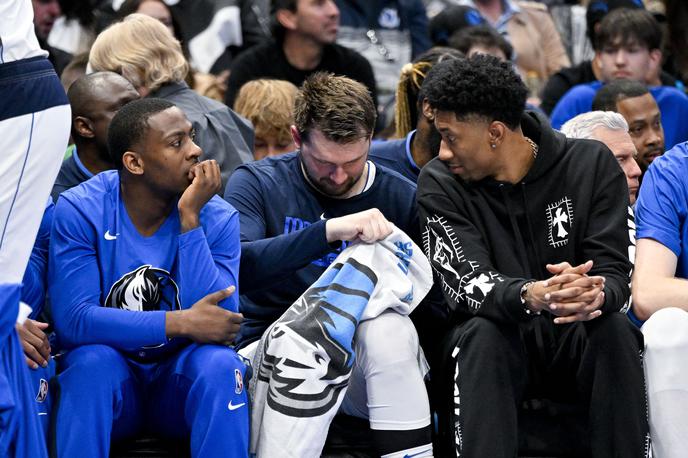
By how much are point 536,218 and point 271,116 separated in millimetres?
1727

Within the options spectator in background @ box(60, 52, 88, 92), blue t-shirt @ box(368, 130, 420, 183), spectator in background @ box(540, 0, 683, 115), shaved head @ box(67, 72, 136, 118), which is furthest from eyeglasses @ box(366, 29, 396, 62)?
shaved head @ box(67, 72, 136, 118)

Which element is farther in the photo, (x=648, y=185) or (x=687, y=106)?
(x=687, y=106)

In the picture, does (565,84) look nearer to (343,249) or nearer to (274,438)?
(343,249)

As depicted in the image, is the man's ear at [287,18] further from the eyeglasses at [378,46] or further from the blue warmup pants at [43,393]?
the blue warmup pants at [43,393]

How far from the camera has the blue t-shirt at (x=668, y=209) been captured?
3969mm

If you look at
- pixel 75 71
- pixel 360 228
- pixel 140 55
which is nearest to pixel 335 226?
pixel 360 228

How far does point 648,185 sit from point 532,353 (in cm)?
80

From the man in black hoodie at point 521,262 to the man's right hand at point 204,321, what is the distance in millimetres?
727

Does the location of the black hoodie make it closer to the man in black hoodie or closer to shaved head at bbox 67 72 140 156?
the man in black hoodie

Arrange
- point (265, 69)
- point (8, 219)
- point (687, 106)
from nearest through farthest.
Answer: point (8, 219) < point (687, 106) < point (265, 69)

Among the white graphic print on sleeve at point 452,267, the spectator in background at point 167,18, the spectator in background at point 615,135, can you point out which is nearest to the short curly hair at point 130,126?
the white graphic print on sleeve at point 452,267

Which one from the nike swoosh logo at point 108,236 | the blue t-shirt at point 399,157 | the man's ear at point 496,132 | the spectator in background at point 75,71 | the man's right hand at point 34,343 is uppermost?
the man's ear at point 496,132

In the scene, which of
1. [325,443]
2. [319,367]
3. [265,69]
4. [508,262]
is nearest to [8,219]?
[319,367]

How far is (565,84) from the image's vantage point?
21.0ft
